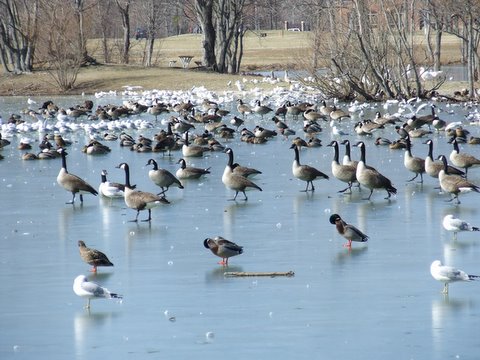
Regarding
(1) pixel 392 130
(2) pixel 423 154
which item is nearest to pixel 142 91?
(1) pixel 392 130

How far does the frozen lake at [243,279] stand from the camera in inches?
324

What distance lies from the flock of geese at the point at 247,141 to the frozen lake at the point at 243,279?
0.80 ft

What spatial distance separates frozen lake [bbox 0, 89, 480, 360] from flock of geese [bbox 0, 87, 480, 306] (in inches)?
9.5

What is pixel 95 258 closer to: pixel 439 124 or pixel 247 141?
pixel 247 141

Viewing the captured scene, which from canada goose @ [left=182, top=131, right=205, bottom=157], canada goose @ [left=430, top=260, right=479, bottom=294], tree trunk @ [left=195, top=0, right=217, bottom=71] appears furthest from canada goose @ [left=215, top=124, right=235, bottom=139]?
tree trunk @ [left=195, top=0, right=217, bottom=71]

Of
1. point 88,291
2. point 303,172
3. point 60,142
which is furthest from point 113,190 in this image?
point 60,142

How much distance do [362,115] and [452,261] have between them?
21.2 m

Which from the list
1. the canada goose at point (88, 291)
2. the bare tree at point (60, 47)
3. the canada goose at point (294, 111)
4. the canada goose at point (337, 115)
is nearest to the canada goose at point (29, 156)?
the canada goose at point (337, 115)

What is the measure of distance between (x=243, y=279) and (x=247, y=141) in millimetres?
14451

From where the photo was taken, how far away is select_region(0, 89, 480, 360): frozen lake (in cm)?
823

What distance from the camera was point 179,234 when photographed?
13.0 m

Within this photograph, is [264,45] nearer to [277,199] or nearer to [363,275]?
[277,199]

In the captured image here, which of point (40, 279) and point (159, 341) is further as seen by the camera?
point (40, 279)

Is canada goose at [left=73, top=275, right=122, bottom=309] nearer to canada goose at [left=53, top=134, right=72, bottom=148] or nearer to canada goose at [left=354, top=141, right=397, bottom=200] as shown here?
canada goose at [left=354, top=141, right=397, bottom=200]
